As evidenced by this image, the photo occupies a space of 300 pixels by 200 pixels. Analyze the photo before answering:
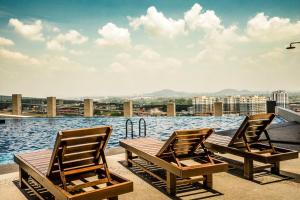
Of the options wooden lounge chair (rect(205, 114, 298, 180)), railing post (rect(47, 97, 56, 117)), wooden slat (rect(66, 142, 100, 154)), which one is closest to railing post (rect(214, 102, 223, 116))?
railing post (rect(47, 97, 56, 117))

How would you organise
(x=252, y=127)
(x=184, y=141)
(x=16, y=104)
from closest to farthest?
(x=184, y=141)
(x=252, y=127)
(x=16, y=104)

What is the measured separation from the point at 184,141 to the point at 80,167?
1.56 meters

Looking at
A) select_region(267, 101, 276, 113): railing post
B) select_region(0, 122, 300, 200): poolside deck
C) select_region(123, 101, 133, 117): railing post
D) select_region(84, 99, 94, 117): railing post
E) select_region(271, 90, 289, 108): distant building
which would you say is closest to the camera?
select_region(0, 122, 300, 200): poolside deck

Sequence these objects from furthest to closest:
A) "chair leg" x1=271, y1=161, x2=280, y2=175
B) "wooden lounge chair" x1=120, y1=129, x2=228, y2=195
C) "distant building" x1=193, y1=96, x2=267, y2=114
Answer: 1. "distant building" x1=193, y1=96, x2=267, y2=114
2. "chair leg" x1=271, y1=161, x2=280, y2=175
3. "wooden lounge chair" x1=120, y1=129, x2=228, y2=195

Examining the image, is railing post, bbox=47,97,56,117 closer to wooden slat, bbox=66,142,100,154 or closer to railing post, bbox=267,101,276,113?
railing post, bbox=267,101,276,113

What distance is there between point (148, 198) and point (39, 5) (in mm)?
40390

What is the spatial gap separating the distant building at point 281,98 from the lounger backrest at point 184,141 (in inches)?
592

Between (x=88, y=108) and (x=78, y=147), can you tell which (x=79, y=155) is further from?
(x=88, y=108)

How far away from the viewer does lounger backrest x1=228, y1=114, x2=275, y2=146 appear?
4850 millimetres

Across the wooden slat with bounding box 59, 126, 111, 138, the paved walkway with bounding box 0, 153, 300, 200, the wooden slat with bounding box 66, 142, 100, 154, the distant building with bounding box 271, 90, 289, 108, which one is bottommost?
the paved walkway with bounding box 0, 153, 300, 200

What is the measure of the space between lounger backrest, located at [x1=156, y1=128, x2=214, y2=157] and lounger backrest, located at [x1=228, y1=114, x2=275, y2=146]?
918mm

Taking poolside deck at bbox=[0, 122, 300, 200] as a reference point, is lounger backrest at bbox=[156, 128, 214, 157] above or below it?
above

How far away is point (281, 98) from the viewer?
723 inches

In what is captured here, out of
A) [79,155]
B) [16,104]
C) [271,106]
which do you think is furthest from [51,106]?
[79,155]
